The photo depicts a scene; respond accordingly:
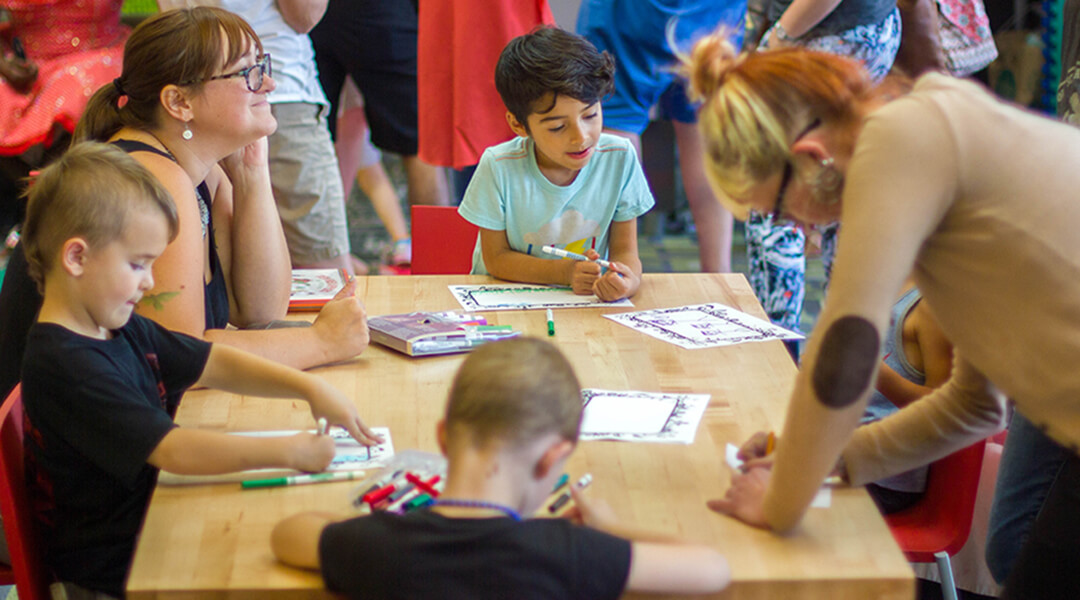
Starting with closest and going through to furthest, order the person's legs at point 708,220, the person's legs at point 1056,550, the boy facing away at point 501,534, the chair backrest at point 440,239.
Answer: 1. the boy facing away at point 501,534
2. the person's legs at point 1056,550
3. the chair backrest at point 440,239
4. the person's legs at point 708,220

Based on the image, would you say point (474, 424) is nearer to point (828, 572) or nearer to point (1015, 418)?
point (828, 572)

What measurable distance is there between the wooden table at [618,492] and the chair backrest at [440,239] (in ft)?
2.24

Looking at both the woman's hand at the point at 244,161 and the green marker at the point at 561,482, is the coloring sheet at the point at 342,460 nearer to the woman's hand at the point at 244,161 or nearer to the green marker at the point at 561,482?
the green marker at the point at 561,482

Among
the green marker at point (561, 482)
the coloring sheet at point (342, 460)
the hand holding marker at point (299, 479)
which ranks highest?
the green marker at point (561, 482)

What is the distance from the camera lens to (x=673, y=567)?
3.46 feet

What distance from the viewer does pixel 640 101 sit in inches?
138

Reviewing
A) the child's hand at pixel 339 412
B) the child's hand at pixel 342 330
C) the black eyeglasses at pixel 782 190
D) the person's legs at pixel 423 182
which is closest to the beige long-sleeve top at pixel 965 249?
the black eyeglasses at pixel 782 190

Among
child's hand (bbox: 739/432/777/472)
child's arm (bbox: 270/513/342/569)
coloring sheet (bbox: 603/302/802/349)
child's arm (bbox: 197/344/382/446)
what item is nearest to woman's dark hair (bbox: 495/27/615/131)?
coloring sheet (bbox: 603/302/802/349)

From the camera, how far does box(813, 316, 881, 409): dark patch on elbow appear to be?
108 centimetres

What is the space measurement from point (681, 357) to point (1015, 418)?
538 millimetres

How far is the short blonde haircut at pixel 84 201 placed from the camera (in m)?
1.31

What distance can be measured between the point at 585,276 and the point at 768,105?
3.33ft

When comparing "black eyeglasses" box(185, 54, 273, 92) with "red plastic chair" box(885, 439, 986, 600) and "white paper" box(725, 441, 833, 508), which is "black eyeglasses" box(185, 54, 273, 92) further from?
"red plastic chair" box(885, 439, 986, 600)

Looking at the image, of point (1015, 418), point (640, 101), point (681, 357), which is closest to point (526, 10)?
point (640, 101)
